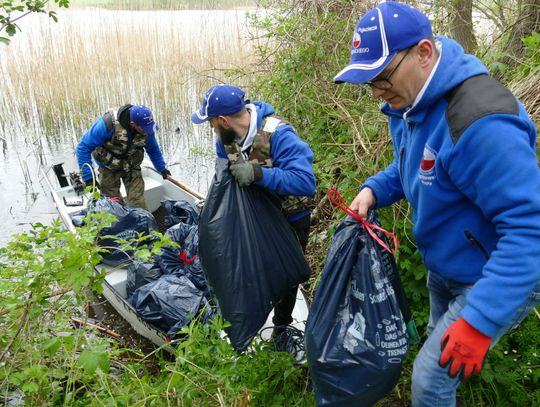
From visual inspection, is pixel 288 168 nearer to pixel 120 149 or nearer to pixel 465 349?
Answer: pixel 465 349

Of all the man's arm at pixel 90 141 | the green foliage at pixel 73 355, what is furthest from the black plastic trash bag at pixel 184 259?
the green foliage at pixel 73 355

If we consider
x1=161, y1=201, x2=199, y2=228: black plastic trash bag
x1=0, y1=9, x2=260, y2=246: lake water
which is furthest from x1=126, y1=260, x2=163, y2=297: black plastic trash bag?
x1=0, y1=9, x2=260, y2=246: lake water

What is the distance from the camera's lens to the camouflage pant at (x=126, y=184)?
17.9 feet

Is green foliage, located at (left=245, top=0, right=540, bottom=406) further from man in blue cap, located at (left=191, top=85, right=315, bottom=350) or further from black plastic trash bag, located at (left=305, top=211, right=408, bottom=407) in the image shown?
black plastic trash bag, located at (left=305, top=211, right=408, bottom=407)

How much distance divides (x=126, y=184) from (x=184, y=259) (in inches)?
66.6

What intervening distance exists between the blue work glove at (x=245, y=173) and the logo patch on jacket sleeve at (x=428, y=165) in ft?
3.66

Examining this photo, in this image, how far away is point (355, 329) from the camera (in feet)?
5.74

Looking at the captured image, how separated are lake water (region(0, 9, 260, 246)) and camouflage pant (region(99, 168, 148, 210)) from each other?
10.3ft

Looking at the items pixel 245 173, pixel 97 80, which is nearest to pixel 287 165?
pixel 245 173

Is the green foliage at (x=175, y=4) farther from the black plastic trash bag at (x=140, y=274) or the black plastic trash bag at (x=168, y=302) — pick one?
the black plastic trash bag at (x=168, y=302)

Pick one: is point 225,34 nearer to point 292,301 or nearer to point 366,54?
point 292,301

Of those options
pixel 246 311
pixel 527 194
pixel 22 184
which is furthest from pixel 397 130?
pixel 22 184

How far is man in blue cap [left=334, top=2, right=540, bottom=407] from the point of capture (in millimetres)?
1289

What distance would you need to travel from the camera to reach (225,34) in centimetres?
922
